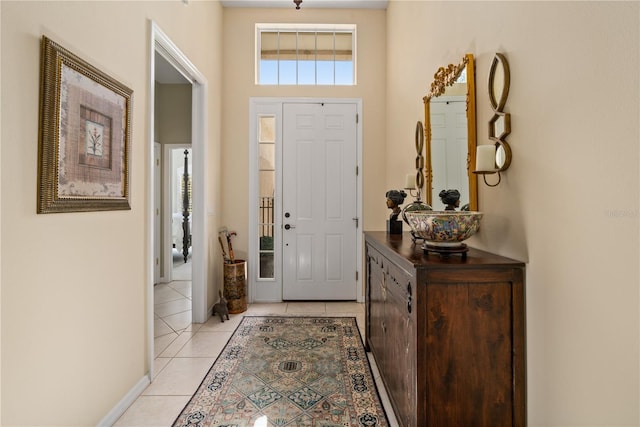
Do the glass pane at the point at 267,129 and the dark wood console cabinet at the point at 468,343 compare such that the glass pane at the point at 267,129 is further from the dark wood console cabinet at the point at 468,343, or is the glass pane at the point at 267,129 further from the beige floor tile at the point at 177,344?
the dark wood console cabinet at the point at 468,343

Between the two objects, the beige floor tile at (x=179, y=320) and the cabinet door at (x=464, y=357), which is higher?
the cabinet door at (x=464, y=357)

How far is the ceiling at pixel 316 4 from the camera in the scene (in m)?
3.82

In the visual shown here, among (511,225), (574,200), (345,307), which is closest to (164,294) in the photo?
(345,307)

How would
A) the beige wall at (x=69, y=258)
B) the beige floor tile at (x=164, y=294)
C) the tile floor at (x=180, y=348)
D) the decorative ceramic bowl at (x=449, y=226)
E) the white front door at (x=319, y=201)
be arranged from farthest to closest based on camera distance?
the beige floor tile at (x=164, y=294), the white front door at (x=319, y=201), the tile floor at (x=180, y=348), the decorative ceramic bowl at (x=449, y=226), the beige wall at (x=69, y=258)

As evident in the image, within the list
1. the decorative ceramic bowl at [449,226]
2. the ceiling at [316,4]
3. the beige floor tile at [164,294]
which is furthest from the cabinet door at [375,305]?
the ceiling at [316,4]

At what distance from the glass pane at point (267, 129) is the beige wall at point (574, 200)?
2.73m

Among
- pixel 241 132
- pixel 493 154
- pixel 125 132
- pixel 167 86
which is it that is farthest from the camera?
pixel 167 86

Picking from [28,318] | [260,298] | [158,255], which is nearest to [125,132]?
[28,318]

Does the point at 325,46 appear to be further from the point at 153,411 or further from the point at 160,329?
the point at 153,411

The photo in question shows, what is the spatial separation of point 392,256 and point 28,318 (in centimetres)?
159

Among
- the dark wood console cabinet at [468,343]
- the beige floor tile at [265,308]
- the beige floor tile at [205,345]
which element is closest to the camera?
the dark wood console cabinet at [468,343]

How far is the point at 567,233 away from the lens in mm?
1140

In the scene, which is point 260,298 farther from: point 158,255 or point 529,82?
point 529,82

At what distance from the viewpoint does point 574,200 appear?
1108 millimetres
